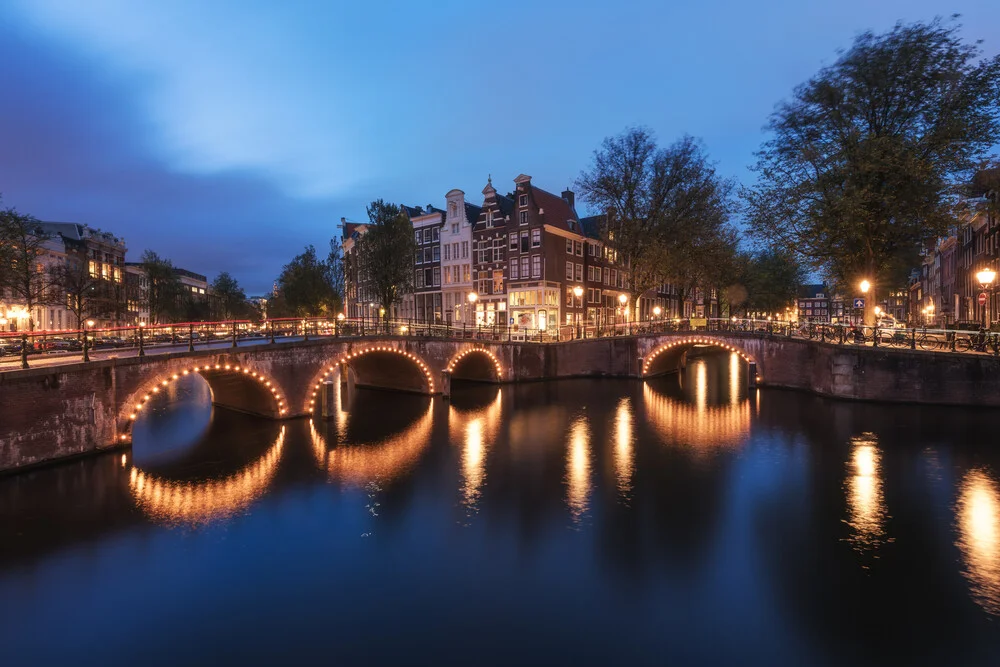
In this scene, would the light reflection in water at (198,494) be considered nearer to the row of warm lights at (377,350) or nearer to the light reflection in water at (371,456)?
the light reflection in water at (371,456)

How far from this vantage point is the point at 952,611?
9266 millimetres

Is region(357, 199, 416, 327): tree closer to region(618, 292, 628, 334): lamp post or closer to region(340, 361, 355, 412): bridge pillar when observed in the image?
region(340, 361, 355, 412): bridge pillar

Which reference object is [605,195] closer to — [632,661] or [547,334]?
[547,334]

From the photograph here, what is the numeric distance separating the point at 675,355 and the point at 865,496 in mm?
31494

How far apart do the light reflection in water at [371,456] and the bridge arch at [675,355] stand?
22846mm

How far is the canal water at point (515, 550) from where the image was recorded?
877 centimetres

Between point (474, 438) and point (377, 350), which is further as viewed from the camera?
point (377, 350)

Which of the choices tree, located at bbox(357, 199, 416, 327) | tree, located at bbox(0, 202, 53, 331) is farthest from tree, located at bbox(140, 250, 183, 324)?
tree, located at bbox(357, 199, 416, 327)

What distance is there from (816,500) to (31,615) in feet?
62.7

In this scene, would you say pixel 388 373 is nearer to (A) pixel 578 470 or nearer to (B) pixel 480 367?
(B) pixel 480 367

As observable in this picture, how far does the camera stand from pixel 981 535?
12.4m

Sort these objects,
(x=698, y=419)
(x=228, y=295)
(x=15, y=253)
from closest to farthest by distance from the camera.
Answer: (x=698, y=419) < (x=15, y=253) < (x=228, y=295)

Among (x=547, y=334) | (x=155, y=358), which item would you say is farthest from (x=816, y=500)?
(x=547, y=334)

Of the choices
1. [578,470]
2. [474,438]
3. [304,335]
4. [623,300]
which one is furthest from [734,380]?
[304,335]
